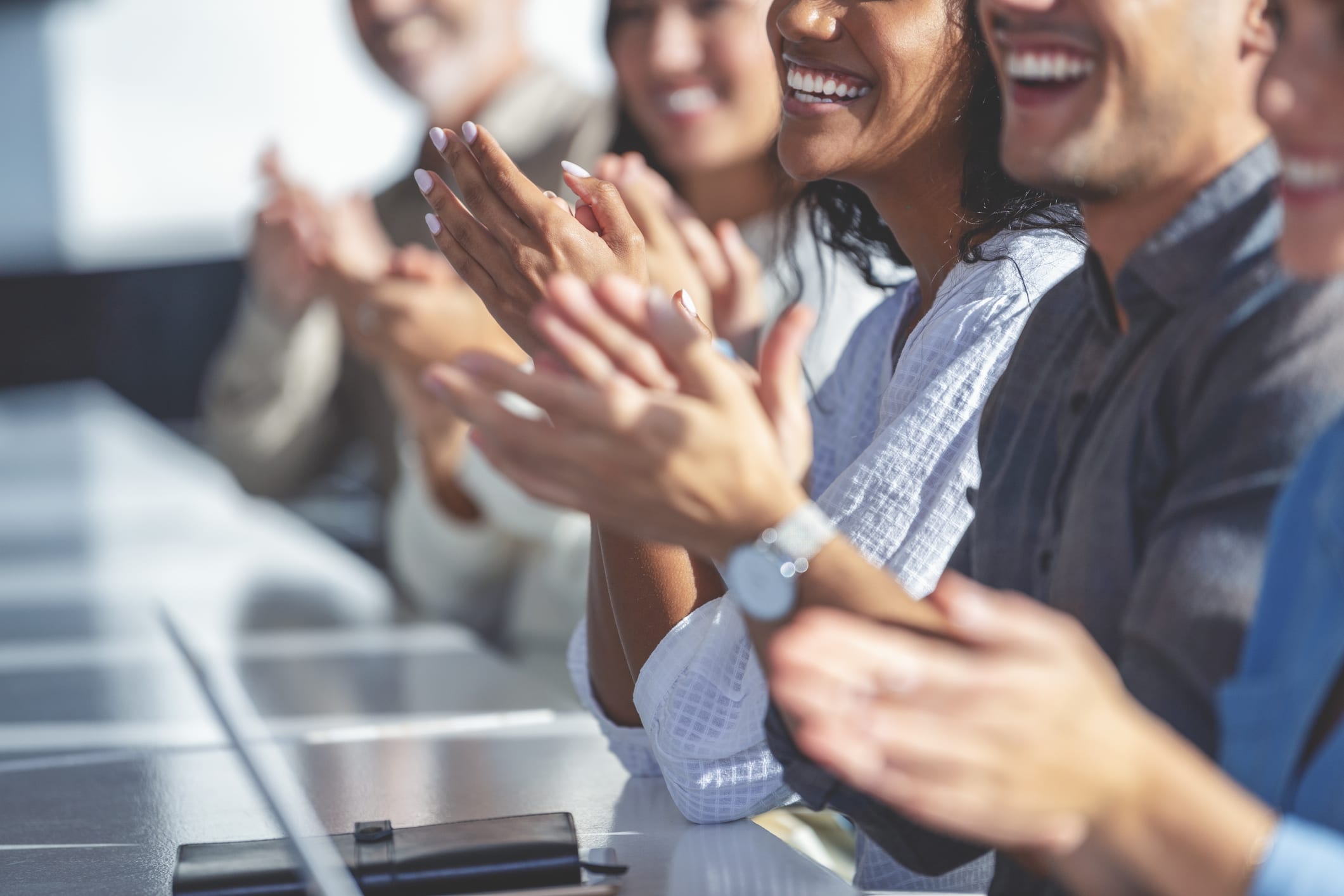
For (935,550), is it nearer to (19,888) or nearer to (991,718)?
(991,718)

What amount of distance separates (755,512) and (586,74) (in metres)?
5.73

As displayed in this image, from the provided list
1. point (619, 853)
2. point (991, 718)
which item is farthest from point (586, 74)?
point (991, 718)

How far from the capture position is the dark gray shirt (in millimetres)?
631

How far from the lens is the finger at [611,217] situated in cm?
115

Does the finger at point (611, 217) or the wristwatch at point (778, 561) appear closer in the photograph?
the wristwatch at point (778, 561)

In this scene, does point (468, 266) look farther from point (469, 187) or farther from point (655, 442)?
point (655, 442)

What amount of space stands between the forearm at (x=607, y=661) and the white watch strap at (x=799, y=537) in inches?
20.1

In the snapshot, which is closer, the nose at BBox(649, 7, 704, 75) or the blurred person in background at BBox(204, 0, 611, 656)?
the nose at BBox(649, 7, 704, 75)

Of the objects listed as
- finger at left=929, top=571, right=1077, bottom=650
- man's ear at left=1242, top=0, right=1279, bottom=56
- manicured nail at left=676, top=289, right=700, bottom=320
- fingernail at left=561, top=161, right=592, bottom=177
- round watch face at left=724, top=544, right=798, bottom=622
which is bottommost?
→ round watch face at left=724, top=544, right=798, bottom=622

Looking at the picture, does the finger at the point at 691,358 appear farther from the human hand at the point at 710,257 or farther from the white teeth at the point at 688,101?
the white teeth at the point at 688,101

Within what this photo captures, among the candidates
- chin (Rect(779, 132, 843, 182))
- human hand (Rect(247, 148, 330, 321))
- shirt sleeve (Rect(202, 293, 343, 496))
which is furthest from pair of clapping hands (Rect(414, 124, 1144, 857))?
shirt sleeve (Rect(202, 293, 343, 496))

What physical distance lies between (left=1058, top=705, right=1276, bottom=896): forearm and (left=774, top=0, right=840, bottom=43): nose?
0.76 metres

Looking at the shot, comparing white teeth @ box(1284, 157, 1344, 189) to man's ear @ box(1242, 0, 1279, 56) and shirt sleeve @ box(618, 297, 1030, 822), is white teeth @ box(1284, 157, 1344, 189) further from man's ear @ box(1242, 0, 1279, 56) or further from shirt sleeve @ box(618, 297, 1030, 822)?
shirt sleeve @ box(618, 297, 1030, 822)

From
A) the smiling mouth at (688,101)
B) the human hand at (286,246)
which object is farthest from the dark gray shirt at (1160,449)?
the human hand at (286,246)
